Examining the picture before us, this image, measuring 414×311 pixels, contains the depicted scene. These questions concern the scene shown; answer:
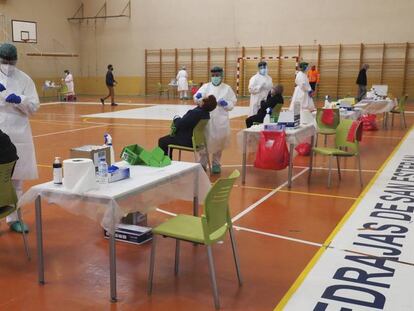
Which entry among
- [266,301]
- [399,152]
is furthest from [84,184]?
[399,152]

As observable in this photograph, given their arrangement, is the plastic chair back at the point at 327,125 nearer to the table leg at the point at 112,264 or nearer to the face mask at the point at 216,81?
the face mask at the point at 216,81

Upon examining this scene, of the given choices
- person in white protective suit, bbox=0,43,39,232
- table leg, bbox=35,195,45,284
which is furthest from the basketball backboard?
table leg, bbox=35,195,45,284

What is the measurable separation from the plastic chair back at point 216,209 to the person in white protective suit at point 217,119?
348 centimetres

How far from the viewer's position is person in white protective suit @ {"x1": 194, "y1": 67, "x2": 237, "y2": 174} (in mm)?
6484

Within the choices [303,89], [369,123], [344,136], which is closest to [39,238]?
[344,136]

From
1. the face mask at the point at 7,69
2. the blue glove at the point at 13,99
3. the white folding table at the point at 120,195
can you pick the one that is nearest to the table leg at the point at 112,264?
the white folding table at the point at 120,195

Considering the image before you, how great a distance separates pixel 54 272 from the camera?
11.1ft

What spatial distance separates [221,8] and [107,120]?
10.3 m

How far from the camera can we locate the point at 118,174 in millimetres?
3184

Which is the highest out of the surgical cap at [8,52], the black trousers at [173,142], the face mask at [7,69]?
the surgical cap at [8,52]

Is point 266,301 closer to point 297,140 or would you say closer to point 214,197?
point 214,197

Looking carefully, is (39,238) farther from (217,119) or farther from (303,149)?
(303,149)

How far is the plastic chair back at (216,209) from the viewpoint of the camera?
108 inches

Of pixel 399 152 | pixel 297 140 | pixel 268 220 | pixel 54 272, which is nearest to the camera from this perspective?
pixel 54 272
